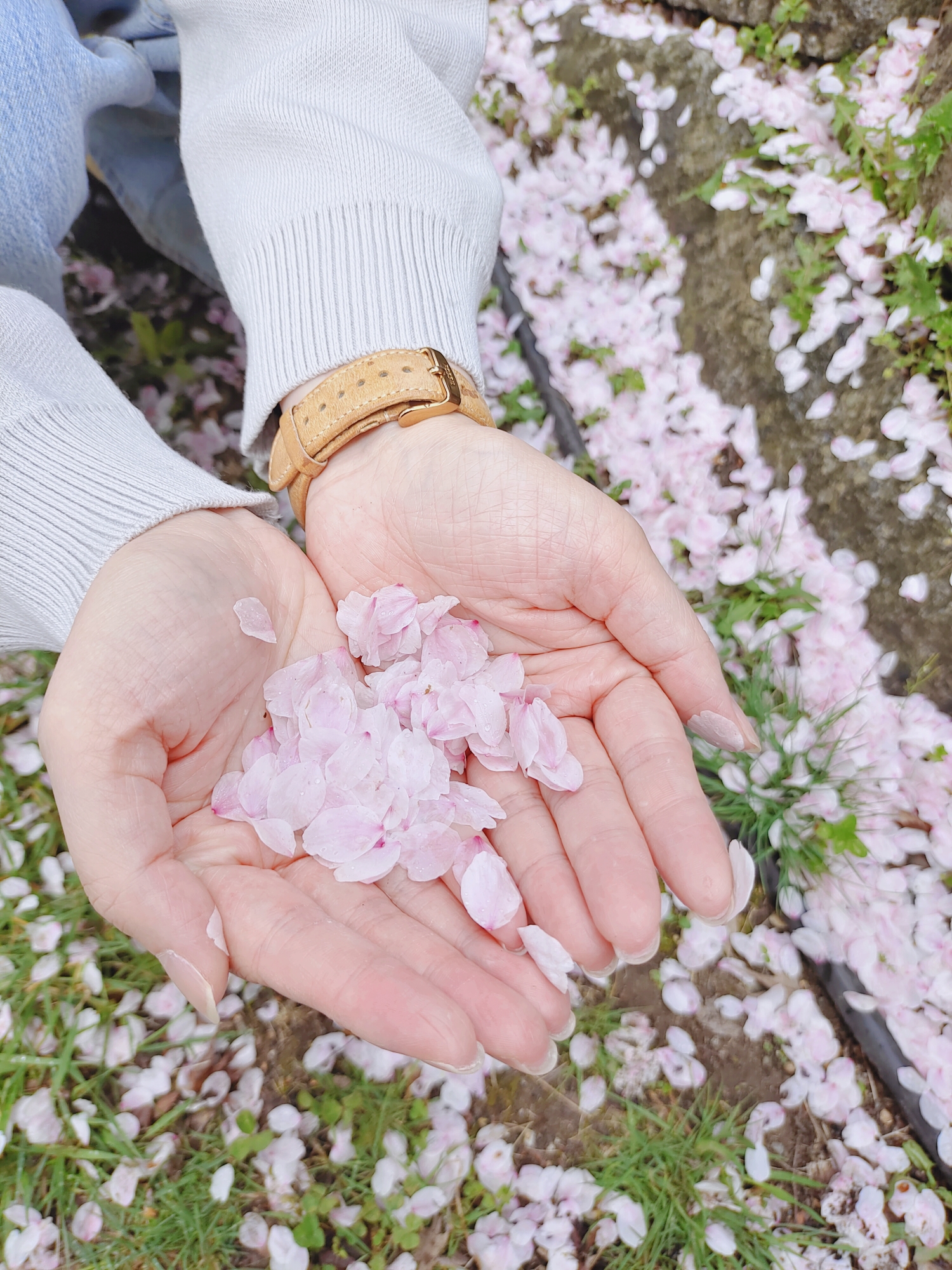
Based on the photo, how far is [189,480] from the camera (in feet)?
5.42

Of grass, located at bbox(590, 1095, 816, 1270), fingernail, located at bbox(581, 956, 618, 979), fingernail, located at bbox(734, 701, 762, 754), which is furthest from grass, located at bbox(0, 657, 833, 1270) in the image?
fingernail, located at bbox(734, 701, 762, 754)

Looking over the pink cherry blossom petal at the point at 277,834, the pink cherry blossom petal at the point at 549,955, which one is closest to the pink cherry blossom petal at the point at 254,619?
the pink cherry blossom petal at the point at 277,834

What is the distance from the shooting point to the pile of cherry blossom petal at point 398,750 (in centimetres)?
144

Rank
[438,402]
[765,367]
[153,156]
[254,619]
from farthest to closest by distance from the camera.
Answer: [765,367]
[153,156]
[438,402]
[254,619]

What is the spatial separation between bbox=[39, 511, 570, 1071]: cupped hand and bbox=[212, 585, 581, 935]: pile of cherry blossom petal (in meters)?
0.05

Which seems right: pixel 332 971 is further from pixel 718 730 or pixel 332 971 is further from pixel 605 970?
pixel 718 730

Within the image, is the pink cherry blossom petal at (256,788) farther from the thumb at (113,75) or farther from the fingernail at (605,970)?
the thumb at (113,75)

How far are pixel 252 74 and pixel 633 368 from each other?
152cm

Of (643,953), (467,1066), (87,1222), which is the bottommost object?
(87,1222)

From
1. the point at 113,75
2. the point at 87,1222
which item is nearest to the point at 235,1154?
the point at 87,1222

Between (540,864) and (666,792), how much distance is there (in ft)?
0.84

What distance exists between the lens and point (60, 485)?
1.54 meters

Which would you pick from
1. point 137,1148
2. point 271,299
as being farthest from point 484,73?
point 137,1148

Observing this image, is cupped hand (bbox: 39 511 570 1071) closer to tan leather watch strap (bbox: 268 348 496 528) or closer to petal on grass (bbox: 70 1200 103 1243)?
tan leather watch strap (bbox: 268 348 496 528)
